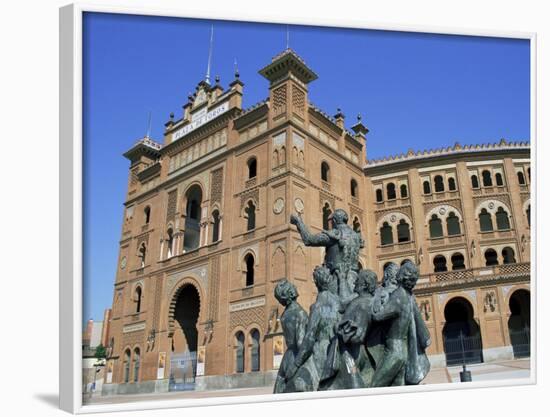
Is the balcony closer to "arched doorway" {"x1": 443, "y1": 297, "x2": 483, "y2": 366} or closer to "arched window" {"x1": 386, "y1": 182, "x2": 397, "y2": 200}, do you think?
"arched doorway" {"x1": 443, "y1": 297, "x2": 483, "y2": 366}

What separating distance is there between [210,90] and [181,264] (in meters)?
7.15

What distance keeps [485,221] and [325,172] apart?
7.21 meters

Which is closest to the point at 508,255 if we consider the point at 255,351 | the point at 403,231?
the point at 403,231

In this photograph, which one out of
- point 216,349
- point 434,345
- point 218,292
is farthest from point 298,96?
point 434,345

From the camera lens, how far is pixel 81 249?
20.1ft

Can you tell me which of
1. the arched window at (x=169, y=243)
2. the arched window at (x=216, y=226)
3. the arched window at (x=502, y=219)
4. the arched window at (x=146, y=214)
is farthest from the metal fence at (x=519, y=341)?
the arched window at (x=146, y=214)

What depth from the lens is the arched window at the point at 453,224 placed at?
21008mm

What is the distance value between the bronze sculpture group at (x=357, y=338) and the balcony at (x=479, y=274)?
14984 millimetres

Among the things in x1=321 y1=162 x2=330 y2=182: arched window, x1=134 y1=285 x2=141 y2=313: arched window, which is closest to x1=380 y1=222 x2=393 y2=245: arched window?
x1=321 y1=162 x2=330 y2=182: arched window

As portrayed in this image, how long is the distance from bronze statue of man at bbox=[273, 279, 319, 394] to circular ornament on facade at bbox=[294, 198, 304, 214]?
11117 millimetres

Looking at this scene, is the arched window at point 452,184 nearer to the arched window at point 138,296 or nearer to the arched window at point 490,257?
the arched window at point 490,257

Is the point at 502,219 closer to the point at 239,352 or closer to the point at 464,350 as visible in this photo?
the point at 464,350

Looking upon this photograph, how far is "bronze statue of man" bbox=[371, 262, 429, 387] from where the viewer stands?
16.6ft

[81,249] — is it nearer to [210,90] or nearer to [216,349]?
[216,349]
